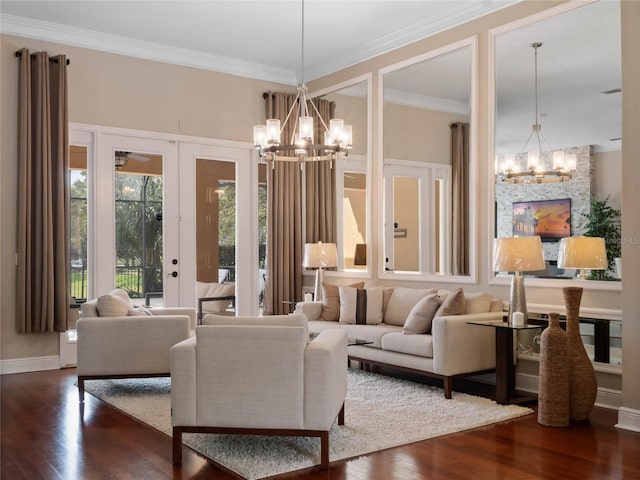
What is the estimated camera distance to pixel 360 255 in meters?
7.02

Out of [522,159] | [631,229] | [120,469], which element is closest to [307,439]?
[120,469]

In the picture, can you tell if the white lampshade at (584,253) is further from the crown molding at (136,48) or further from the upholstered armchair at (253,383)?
the crown molding at (136,48)

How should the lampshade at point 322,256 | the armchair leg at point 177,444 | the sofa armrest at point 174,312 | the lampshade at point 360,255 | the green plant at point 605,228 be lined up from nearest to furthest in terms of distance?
the armchair leg at point 177,444 < the green plant at point 605,228 < the sofa armrest at point 174,312 < the lampshade at point 322,256 < the lampshade at point 360,255

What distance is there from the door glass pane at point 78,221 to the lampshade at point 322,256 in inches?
92.0

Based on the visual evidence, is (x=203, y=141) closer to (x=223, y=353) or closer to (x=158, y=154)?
(x=158, y=154)

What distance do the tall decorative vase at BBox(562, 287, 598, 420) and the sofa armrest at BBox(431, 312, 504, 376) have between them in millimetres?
803

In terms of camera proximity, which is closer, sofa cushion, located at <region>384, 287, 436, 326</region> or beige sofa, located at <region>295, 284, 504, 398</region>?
beige sofa, located at <region>295, 284, 504, 398</region>

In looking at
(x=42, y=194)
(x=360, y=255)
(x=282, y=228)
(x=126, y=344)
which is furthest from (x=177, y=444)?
(x=282, y=228)

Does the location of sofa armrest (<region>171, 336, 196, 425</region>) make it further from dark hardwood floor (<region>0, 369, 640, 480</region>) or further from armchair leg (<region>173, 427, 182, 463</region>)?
dark hardwood floor (<region>0, 369, 640, 480</region>)

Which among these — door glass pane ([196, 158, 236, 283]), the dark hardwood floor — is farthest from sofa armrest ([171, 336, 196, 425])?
door glass pane ([196, 158, 236, 283])

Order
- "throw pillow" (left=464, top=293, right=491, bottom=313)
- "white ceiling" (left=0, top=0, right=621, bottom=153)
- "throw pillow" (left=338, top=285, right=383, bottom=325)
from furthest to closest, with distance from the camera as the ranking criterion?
"throw pillow" (left=338, top=285, right=383, bottom=325), "throw pillow" (left=464, top=293, right=491, bottom=313), "white ceiling" (left=0, top=0, right=621, bottom=153)

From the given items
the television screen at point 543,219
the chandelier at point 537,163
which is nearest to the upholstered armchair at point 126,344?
the television screen at point 543,219

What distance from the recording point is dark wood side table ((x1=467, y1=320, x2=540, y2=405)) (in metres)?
4.62

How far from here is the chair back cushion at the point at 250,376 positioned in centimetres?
329
